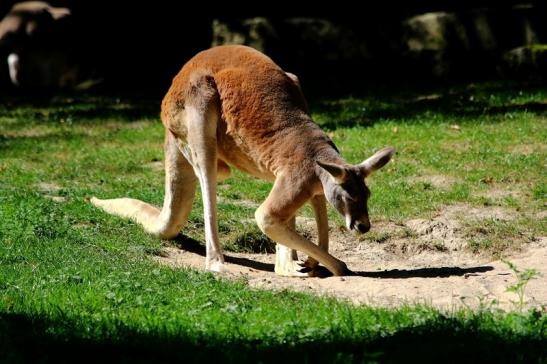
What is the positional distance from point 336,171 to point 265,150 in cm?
80

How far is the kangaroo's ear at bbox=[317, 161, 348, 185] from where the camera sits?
722 centimetres

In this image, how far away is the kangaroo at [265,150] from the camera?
7.55m

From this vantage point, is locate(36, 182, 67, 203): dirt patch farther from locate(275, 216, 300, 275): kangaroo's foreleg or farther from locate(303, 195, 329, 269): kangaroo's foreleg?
locate(303, 195, 329, 269): kangaroo's foreleg

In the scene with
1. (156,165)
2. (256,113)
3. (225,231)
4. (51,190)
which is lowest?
(156,165)

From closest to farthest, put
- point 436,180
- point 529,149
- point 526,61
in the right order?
point 436,180, point 529,149, point 526,61

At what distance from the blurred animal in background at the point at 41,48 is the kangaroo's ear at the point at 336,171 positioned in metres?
11.6

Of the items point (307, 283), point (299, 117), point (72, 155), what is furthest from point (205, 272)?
point (72, 155)

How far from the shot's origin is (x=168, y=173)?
29.1 feet

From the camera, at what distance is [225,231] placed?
30.4 feet

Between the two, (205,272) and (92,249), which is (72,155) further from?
(205,272)

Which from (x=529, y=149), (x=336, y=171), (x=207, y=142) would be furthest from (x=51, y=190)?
(x=529, y=149)

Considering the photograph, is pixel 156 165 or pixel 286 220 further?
pixel 156 165

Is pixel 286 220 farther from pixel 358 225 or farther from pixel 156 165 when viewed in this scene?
pixel 156 165

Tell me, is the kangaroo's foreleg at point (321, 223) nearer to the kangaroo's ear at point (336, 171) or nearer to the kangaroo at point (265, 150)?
the kangaroo at point (265, 150)
